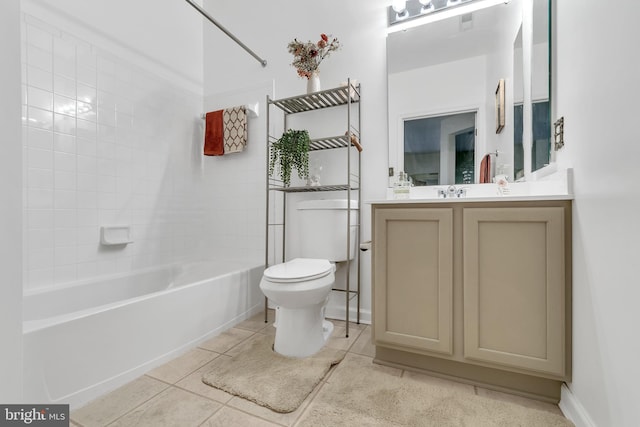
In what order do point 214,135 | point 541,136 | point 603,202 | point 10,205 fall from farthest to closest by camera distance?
point 214,135
point 541,136
point 603,202
point 10,205

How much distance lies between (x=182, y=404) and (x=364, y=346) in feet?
3.20

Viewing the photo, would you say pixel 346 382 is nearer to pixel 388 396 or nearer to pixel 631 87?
pixel 388 396

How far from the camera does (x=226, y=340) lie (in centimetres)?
176

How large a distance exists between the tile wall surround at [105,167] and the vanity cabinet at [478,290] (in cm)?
148

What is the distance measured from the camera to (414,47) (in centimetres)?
188

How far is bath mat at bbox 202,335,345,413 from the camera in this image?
1193mm

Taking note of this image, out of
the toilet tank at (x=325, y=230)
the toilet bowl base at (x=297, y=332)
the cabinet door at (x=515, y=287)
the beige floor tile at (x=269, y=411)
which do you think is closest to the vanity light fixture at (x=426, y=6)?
the toilet tank at (x=325, y=230)

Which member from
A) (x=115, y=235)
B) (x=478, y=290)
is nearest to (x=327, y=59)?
(x=478, y=290)

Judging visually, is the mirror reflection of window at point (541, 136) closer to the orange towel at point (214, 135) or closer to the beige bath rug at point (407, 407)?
the beige bath rug at point (407, 407)

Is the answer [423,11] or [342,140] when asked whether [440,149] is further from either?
[423,11]

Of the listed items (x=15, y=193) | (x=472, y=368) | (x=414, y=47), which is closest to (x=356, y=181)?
(x=414, y=47)

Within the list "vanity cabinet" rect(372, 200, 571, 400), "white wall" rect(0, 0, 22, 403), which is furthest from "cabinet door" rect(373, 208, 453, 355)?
"white wall" rect(0, 0, 22, 403)

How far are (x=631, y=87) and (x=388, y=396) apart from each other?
4.32ft

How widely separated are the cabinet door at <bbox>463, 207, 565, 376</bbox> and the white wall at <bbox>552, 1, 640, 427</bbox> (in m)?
0.06
